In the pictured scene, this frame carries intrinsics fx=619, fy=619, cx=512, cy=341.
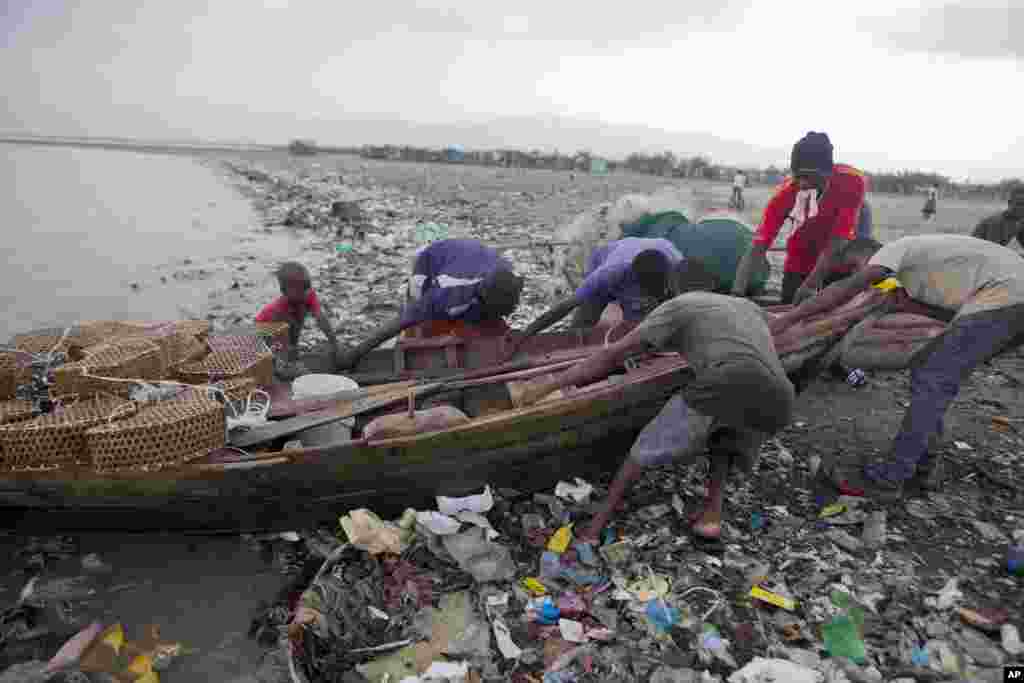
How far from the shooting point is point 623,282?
3891 millimetres

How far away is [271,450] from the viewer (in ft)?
10.7

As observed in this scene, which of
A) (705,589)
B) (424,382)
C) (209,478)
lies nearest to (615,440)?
(705,589)

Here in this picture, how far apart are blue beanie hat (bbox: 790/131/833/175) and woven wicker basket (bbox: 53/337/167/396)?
3894 mm

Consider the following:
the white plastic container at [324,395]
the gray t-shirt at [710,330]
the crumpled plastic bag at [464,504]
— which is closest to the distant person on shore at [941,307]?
the gray t-shirt at [710,330]

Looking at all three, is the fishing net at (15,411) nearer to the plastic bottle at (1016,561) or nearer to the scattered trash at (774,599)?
the scattered trash at (774,599)

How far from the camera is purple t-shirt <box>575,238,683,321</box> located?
152 inches

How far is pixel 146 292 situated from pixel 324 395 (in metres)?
6.34

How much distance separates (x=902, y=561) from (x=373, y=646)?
2426 millimetres

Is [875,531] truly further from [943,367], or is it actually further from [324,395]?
[324,395]

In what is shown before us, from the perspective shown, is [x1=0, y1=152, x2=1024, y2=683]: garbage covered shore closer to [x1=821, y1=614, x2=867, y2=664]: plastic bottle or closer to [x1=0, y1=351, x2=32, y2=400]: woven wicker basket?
[x1=821, y1=614, x2=867, y2=664]: plastic bottle

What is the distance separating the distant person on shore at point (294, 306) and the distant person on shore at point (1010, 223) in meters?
5.42

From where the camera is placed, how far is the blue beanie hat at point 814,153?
3.83 meters

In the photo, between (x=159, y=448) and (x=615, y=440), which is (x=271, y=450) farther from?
(x=615, y=440)

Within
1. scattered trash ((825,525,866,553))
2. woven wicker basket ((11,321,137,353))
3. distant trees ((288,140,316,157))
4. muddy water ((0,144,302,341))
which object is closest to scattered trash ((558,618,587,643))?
scattered trash ((825,525,866,553))
